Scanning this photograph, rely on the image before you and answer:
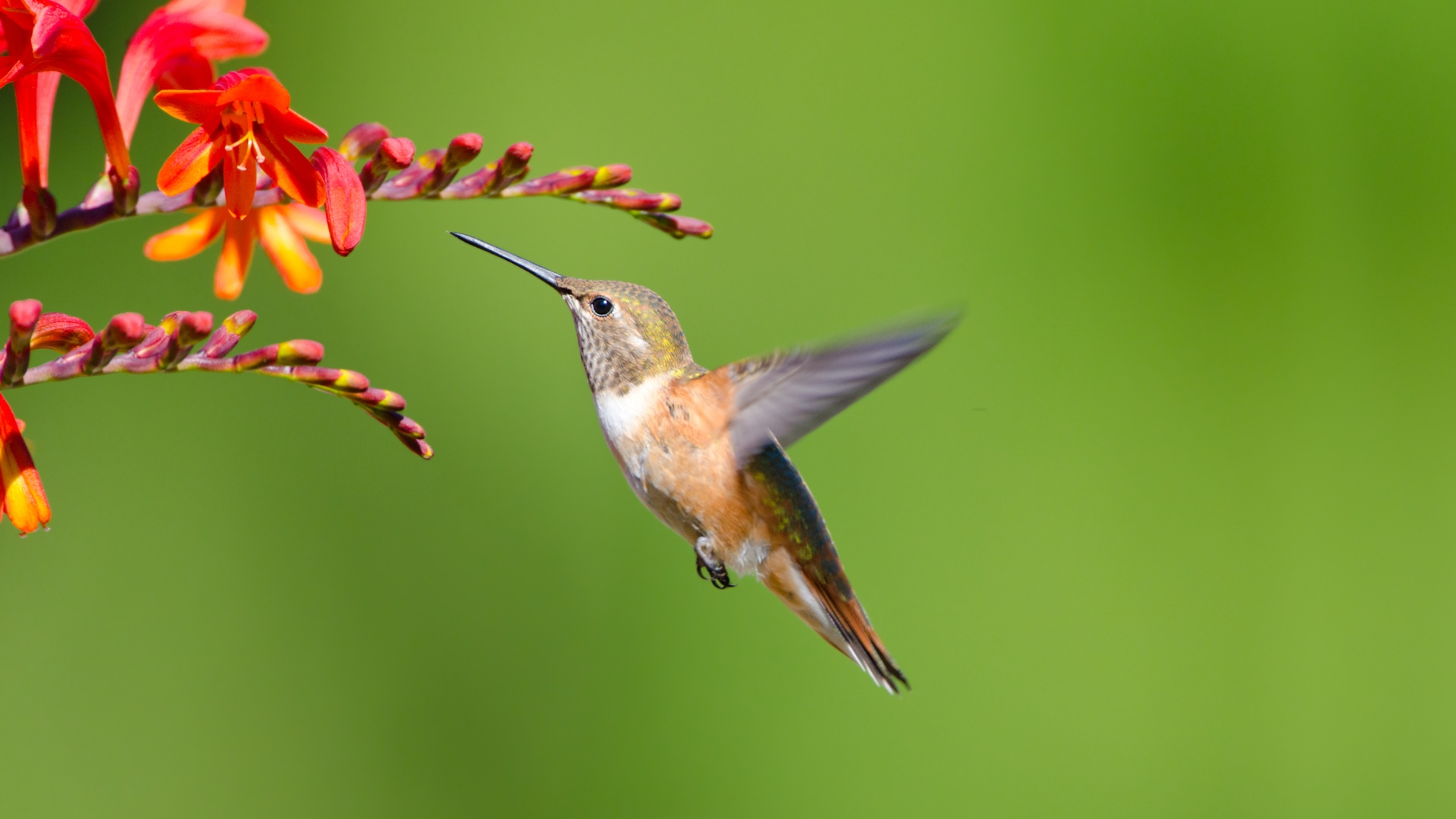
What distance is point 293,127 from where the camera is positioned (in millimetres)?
827

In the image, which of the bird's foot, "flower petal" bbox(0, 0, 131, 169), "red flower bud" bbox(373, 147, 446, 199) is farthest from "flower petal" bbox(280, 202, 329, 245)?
the bird's foot

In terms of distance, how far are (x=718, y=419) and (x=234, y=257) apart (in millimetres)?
579

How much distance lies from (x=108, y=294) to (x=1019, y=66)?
254cm

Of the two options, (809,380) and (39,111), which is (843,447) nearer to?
(809,380)

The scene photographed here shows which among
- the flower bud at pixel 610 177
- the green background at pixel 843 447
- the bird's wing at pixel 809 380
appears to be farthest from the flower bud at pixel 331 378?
the green background at pixel 843 447

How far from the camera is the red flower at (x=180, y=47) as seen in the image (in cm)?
94

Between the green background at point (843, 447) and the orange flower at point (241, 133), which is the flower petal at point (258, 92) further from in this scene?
the green background at point (843, 447)

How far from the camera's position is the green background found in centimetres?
287

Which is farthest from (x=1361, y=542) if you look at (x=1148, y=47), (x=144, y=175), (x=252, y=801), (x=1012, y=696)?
(x=144, y=175)

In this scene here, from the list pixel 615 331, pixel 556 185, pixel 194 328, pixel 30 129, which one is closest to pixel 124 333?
pixel 194 328

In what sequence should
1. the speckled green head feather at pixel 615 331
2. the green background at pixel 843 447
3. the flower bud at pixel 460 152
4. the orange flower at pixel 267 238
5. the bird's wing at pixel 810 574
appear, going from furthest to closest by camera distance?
the green background at pixel 843 447 < the bird's wing at pixel 810 574 < the speckled green head feather at pixel 615 331 < the orange flower at pixel 267 238 < the flower bud at pixel 460 152

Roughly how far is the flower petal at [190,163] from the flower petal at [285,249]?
20 cm

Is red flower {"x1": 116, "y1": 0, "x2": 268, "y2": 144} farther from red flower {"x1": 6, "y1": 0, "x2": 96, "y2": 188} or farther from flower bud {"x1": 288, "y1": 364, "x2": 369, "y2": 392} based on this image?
flower bud {"x1": 288, "y1": 364, "x2": 369, "y2": 392}

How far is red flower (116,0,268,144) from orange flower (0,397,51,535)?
0.29 m
